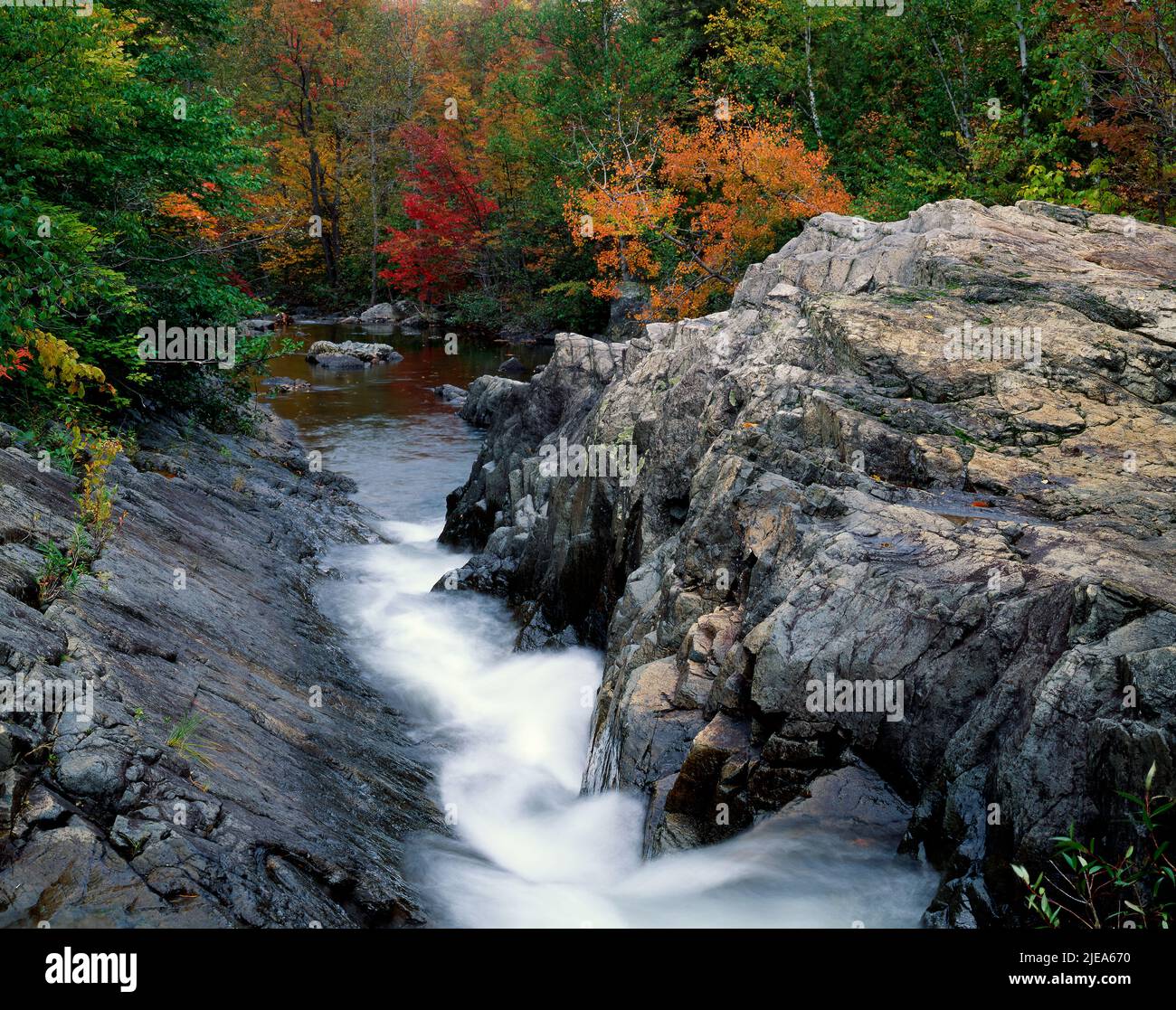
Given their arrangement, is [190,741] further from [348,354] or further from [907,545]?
[348,354]

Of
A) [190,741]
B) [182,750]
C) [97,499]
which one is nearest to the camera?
[182,750]

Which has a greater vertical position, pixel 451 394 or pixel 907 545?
pixel 907 545

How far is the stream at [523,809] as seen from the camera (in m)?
6.70

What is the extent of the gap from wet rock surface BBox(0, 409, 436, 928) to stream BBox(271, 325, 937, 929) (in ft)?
2.00

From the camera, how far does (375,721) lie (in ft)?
38.0

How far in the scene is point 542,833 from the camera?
945cm

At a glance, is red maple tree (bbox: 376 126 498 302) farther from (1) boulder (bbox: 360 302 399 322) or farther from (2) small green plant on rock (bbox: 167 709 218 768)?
(2) small green plant on rock (bbox: 167 709 218 768)

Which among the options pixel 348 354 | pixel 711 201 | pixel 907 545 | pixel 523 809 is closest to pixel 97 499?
pixel 523 809

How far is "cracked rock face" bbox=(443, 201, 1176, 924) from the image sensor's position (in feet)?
19.2

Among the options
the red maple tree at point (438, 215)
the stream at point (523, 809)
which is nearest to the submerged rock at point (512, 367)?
the red maple tree at point (438, 215)

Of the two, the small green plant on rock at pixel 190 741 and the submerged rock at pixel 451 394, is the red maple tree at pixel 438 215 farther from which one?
the small green plant on rock at pixel 190 741

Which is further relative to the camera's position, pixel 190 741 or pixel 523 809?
pixel 523 809

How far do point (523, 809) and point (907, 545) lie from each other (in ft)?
17.4
